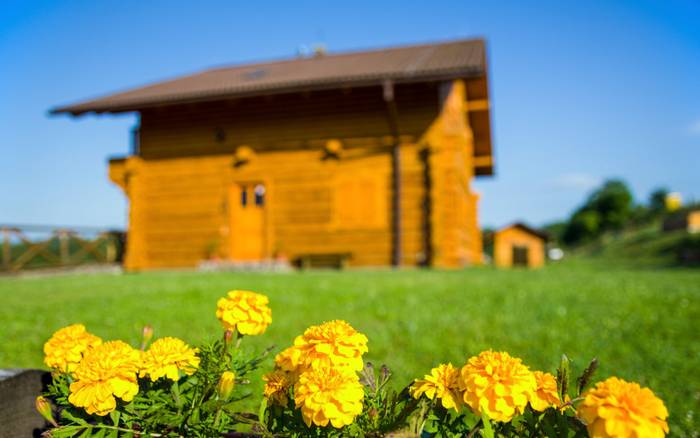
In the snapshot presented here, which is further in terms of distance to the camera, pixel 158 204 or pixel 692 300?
pixel 158 204

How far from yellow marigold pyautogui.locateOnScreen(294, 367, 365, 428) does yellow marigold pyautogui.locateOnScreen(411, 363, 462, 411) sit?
0.58 ft

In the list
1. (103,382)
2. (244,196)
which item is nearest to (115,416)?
(103,382)

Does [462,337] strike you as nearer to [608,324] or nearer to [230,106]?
[608,324]

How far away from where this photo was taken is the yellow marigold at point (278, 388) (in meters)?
1.31

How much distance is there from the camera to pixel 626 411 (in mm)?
957

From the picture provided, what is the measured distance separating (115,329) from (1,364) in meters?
1.28

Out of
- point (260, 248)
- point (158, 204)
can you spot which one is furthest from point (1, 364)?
point (158, 204)

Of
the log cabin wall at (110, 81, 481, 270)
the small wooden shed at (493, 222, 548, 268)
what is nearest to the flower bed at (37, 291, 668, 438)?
the log cabin wall at (110, 81, 481, 270)

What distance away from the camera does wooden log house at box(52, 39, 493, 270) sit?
12.1m

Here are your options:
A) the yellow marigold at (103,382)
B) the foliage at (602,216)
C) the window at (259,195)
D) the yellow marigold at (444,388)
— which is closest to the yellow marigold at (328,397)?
the yellow marigold at (444,388)

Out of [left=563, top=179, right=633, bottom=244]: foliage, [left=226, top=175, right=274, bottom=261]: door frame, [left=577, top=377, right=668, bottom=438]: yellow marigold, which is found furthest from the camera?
[left=563, top=179, right=633, bottom=244]: foliage

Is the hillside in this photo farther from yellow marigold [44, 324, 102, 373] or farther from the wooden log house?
yellow marigold [44, 324, 102, 373]

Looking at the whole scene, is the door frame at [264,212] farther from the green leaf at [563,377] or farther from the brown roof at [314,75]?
the green leaf at [563,377]

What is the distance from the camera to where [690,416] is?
4070 millimetres
